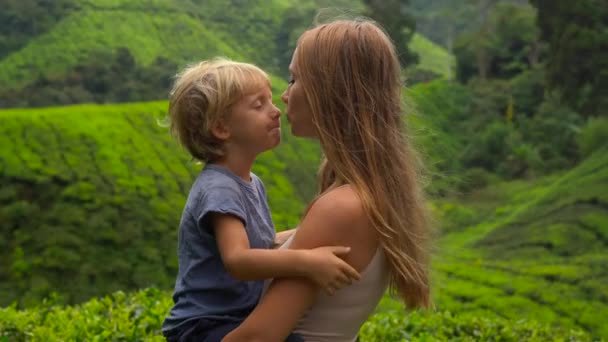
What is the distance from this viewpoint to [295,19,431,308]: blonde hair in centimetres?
180

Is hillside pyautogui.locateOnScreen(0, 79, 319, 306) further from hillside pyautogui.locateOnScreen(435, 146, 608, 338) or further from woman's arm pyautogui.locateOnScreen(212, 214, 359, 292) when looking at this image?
woman's arm pyautogui.locateOnScreen(212, 214, 359, 292)

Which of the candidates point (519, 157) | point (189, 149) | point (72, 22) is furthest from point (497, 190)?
point (189, 149)

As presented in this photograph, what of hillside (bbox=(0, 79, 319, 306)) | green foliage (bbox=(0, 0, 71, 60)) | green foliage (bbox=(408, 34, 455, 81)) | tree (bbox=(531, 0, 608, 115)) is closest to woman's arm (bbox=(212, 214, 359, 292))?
hillside (bbox=(0, 79, 319, 306))

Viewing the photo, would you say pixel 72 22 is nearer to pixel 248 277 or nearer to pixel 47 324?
pixel 47 324

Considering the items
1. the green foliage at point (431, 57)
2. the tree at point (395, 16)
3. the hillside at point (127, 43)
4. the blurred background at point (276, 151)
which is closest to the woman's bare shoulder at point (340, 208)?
the blurred background at point (276, 151)

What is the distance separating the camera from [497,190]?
15484mm

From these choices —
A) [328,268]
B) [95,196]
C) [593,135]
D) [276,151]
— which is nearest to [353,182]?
[328,268]

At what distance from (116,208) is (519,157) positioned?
289 inches

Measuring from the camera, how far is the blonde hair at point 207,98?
1913mm

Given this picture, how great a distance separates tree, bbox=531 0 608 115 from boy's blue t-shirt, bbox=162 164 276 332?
38.0 ft

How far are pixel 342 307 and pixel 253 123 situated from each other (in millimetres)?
454

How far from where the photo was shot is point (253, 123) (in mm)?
1949

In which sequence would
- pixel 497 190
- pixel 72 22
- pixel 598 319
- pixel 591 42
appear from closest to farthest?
pixel 598 319
pixel 591 42
pixel 497 190
pixel 72 22

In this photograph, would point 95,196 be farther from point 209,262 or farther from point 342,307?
point 342,307
